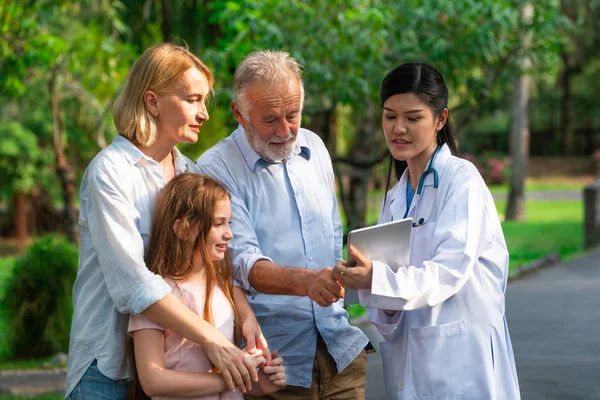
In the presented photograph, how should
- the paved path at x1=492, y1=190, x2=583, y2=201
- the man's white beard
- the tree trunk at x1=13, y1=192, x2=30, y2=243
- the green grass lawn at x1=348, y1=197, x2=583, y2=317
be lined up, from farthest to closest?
the paved path at x1=492, y1=190, x2=583, y2=201
the tree trunk at x1=13, y1=192, x2=30, y2=243
the green grass lawn at x1=348, y1=197, x2=583, y2=317
the man's white beard

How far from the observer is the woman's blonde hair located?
321cm

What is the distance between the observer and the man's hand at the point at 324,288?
3283 mm

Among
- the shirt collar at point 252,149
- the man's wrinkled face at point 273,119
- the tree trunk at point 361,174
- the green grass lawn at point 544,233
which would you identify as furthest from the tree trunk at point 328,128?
the man's wrinkled face at point 273,119

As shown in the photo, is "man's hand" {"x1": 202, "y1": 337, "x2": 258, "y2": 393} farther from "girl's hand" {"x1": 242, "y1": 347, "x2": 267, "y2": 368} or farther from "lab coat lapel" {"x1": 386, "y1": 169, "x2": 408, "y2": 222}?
"lab coat lapel" {"x1": 386, "y1": 169, "x2": 408, "y2": 222}

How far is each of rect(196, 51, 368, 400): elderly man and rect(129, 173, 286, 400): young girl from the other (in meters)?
0.18

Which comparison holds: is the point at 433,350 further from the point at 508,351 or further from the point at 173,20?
the point at 173,20

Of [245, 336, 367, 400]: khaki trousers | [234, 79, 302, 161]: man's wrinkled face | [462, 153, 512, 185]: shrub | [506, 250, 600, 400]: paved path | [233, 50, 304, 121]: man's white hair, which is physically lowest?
[462, 153, 512, 185]: shrub

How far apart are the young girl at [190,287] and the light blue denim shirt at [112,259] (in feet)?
0.22

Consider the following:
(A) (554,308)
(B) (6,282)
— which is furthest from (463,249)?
(A) (554,308)

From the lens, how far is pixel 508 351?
330 centimetres

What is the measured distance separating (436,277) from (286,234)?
764 mm

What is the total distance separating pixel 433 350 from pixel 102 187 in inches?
46.5

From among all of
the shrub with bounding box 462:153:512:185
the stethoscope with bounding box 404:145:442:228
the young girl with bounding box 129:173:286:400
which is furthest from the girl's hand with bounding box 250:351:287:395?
the shrub with bounding box 462:153:512:185

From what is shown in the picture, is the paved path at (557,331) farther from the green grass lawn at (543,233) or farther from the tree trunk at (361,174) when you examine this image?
the tree trunk at (361,174)
